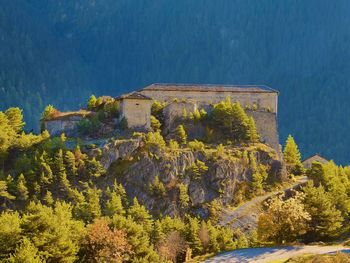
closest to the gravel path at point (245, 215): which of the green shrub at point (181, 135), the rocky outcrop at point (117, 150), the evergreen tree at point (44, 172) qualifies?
the green shrub at point (181, 135)

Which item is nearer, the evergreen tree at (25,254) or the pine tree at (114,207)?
the evergreen tree at (25,254)

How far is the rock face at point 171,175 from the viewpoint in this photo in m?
69.8

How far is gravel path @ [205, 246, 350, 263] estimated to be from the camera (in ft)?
152

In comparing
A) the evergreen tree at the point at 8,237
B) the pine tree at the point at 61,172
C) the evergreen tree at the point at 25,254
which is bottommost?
the evergreen tree at the point at 25,254

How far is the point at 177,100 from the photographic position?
82.2m

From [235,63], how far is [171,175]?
125 m

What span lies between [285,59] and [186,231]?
460 ft

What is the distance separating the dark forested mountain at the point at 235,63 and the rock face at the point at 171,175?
94376 millimetres

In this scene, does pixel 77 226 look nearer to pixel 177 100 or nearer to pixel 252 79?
pixel 177 100

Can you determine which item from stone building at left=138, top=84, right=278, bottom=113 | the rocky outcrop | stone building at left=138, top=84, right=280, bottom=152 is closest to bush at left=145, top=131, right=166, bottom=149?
the rocky outcrop

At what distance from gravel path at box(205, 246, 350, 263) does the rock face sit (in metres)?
19.3

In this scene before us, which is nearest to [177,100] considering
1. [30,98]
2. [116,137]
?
[116,137]

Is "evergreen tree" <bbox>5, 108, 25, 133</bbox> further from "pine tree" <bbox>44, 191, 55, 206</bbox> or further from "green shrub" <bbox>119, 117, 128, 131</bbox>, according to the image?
"pine tree" <bbox>44, 191, 55, 206</bbox>

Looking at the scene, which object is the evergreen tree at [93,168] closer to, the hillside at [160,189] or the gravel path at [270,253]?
the hillside at [160,189]
